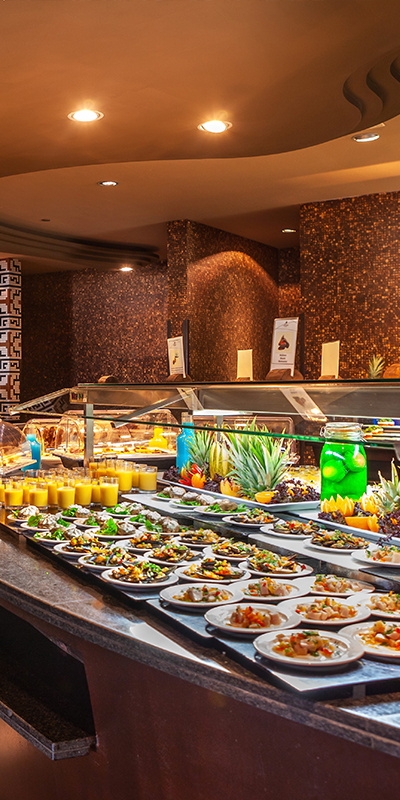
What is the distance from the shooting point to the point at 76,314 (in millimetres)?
10188

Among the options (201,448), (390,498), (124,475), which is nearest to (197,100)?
(201,448)

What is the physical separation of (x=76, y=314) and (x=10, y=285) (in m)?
1.19

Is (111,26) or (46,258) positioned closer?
(111,26)

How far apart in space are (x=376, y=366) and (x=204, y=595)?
206 inches

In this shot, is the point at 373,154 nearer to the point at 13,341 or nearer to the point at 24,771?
the point at 24,771

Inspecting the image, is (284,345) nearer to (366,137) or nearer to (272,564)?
(272,564)

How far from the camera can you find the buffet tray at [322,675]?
111cm

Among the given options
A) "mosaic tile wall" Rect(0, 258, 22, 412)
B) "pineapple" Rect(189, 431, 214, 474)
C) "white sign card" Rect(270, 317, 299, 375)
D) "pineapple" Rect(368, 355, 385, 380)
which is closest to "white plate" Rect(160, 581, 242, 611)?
"white sign card" Rect(270, 317, 299, 375)

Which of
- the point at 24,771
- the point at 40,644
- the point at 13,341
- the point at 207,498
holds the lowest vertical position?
the point at 24,771

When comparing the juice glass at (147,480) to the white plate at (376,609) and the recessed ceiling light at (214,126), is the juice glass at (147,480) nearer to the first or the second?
the white plate at (376,609)

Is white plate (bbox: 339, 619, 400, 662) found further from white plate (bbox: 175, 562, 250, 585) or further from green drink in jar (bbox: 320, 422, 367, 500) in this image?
green drink in jar (bbox: 320, 422, 367, 500)

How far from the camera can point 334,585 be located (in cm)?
158

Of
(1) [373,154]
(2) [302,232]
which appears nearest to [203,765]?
(1) [373,154]

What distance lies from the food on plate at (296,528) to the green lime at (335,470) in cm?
21
